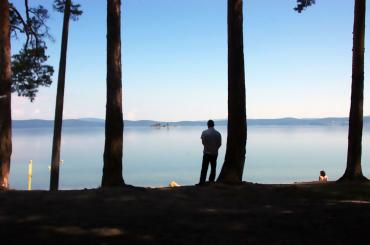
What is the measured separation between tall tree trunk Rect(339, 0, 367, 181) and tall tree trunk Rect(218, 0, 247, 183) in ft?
10.9

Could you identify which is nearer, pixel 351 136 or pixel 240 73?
pixel 240 73

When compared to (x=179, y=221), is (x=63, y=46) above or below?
above

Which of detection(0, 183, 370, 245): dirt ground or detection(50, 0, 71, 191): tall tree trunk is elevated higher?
detection(50, 0, 71, 191): tall tree trunk

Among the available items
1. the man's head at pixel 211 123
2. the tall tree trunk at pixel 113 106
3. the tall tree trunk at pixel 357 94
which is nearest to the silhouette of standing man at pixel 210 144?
the man's head at pixel 211 123

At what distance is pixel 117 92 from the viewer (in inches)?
464

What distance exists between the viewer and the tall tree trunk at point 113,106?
11.7 metres

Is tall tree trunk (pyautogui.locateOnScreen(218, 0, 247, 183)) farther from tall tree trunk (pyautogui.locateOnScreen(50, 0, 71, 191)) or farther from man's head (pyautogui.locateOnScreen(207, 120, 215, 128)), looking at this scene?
tall tree trunk (pyautogui.locateOnScreen(50, 0, 71, 191))

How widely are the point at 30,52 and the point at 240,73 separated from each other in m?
10.8

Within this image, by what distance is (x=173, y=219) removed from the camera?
7.56 metres

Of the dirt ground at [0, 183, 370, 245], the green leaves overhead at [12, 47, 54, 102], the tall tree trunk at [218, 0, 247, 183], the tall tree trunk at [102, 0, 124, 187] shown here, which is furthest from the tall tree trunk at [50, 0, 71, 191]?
the dirt ground at [0, 183, 370, 245]

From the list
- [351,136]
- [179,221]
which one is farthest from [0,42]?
[351,136]

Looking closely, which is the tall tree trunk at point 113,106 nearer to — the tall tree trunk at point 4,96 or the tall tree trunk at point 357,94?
the tall tree trunk at point 4,96

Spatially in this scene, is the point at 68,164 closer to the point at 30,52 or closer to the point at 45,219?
the point at 30,52

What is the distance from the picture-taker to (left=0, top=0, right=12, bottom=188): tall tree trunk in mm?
13648
